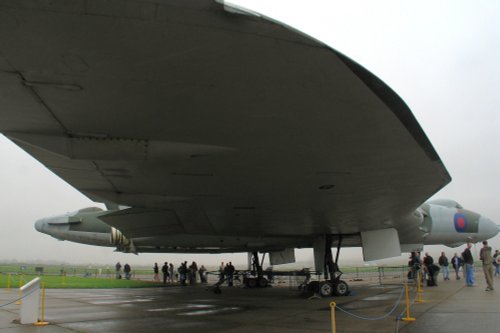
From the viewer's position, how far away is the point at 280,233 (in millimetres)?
14852

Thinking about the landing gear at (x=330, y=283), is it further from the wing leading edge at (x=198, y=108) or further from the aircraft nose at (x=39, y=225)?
the aircraft nose at (x=39, y=225)

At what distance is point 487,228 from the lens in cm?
1934

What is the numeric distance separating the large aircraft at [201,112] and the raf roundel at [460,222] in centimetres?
1049

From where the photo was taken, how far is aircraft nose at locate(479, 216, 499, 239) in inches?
759

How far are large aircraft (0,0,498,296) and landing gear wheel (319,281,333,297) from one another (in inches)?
196

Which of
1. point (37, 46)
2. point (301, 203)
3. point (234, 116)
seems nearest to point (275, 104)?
point (234, 116)

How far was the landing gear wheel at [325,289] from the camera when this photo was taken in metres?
13.8

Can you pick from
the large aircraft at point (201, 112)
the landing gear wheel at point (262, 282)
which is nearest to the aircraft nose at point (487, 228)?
the landing gear wheel at point (262, 282)

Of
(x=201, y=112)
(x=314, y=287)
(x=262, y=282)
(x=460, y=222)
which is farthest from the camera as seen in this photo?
(x=262, y=282)

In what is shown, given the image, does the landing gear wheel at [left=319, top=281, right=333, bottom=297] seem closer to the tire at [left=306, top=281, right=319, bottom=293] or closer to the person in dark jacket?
the tire at [left=306, top=281, right=319, bottom=293]

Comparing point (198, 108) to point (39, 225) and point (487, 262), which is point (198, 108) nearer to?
point (487, 262)

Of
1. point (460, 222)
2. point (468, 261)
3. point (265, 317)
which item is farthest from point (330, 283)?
point (460, 222)

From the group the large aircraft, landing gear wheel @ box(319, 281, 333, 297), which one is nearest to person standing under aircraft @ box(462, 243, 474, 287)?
landing gear wheel @ box(319, 281, 333, 297)

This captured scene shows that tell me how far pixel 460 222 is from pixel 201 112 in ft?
58.4
